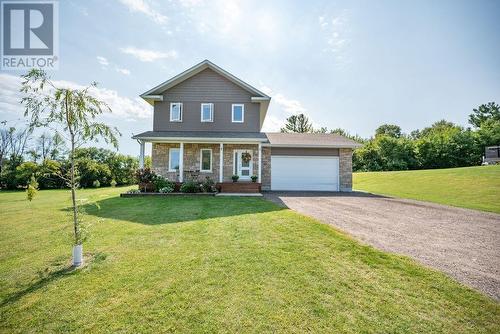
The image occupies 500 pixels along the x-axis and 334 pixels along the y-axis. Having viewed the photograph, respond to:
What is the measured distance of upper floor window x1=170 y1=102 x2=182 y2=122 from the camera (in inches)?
634

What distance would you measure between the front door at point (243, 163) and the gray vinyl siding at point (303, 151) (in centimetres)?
206

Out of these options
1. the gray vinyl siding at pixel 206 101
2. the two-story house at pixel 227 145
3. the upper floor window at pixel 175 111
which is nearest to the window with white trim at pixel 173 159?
the two-story house at pixel 227 145

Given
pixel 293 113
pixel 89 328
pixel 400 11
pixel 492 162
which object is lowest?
pixel 89 328

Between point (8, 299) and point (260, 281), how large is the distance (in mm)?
3559

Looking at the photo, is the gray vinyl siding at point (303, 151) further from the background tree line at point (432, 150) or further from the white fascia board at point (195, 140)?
the background tree line at point (432, 150)

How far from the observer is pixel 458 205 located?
35.0ft

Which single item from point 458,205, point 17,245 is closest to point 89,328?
point 17,245

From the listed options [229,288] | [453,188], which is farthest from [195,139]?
[453,188]

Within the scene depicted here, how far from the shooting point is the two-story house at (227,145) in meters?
15.6

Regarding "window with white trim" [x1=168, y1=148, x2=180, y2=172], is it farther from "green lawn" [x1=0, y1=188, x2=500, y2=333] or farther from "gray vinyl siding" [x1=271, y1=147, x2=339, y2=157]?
"green lawn" [x1=0, y1=188, x2=500, y2=333]

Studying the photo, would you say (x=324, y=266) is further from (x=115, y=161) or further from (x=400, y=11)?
(x=115, y=161)

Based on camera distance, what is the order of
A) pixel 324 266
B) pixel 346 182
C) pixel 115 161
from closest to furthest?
pixel 324 266 < pixel 346 182 < pixel 115 161

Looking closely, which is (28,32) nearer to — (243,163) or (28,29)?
(28,29)

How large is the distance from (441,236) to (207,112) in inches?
568
